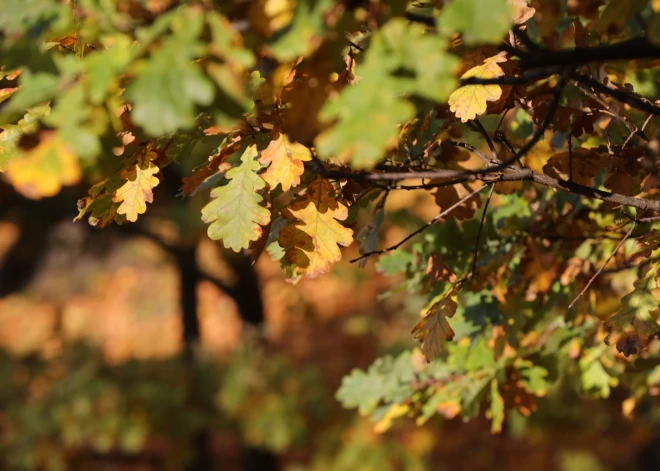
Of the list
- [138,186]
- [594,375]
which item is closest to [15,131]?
[138,186]

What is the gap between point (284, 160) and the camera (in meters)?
1.57

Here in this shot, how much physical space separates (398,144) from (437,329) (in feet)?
1.75

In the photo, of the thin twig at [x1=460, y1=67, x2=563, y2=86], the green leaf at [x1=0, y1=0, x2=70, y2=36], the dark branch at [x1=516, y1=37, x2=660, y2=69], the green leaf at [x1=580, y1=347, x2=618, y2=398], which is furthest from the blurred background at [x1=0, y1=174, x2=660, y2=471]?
the green leaf at [x1=0, y1=0, x2=70, y2=36]

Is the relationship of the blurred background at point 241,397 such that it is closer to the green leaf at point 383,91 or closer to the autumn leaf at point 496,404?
the autumn leaf at point 496,404

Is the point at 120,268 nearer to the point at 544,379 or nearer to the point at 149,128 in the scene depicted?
the point at 544,379

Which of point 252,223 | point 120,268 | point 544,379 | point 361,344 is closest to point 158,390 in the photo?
point 361,344

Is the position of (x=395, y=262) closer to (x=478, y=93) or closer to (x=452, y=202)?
(x=452, y=202)

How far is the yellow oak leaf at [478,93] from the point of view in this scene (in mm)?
1585

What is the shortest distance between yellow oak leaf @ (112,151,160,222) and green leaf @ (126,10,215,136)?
2.10 ft

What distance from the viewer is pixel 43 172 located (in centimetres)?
95

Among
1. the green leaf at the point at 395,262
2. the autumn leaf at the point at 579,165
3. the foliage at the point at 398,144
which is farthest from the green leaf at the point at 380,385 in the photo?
the autumn leaf at the point at 579,165

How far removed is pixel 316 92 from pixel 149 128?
0.93 feet

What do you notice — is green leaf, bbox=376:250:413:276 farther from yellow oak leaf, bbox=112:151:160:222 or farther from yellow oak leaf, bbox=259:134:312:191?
yellow oak leaf, bbox=112:151:160:222

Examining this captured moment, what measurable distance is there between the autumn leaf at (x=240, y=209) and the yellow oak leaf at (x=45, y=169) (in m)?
0.60
